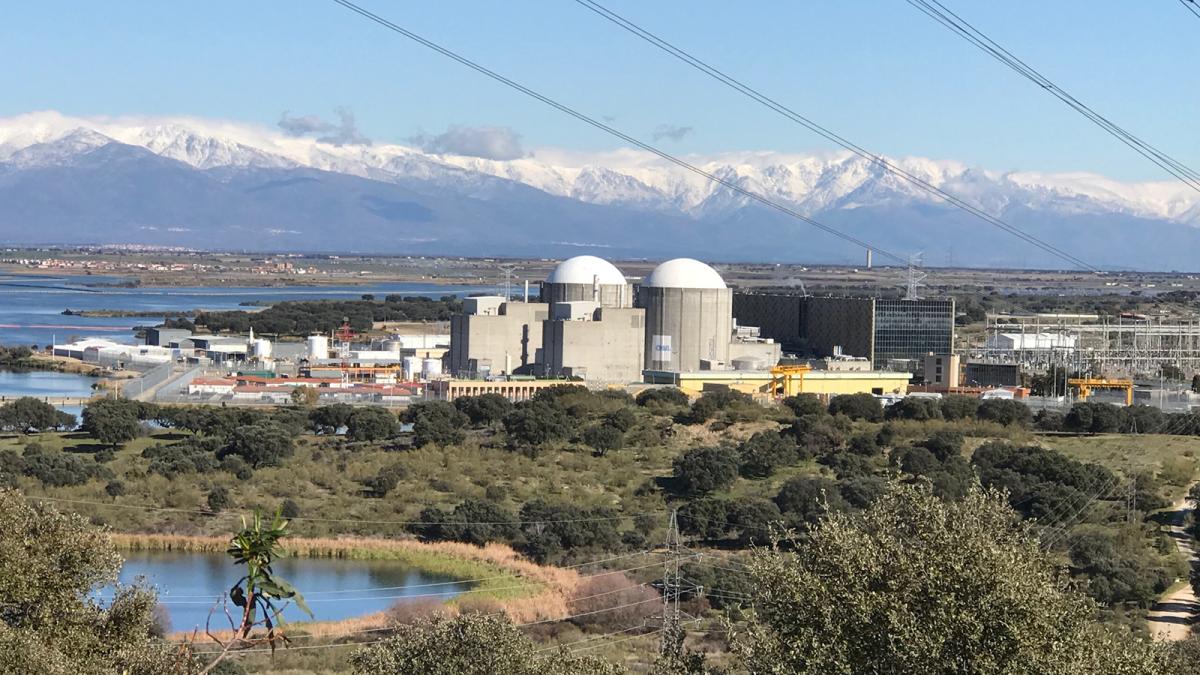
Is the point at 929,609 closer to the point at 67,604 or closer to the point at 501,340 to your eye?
the point at 67,604

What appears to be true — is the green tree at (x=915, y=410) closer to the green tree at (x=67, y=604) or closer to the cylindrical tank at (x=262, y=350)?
the cylindrical tank at (x=262, y=350)

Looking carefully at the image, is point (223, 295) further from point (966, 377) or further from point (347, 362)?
point (966, 377)

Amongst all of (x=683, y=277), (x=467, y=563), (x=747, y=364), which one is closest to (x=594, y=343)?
(x=683, y=277)

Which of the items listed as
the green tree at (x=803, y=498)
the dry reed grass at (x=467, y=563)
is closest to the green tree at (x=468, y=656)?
the dry reed grass at (x=467, y=563)

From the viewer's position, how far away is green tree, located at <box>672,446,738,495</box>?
107ft

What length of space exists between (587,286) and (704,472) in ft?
82.1

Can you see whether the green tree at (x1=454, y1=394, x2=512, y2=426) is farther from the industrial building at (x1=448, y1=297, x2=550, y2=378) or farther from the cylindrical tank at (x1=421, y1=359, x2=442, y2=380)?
the cylindrical tank at (x1=421, y1=359, x2=442, y2=380)

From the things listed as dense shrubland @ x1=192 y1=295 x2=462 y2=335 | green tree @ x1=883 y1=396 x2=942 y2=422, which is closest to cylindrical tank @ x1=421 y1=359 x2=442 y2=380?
green tree @ x1=883 y1=396 x2=942 y2=422

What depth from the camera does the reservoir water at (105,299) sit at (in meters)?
90.6

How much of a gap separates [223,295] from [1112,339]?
8692cm

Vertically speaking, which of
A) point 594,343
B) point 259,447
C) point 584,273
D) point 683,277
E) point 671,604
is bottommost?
point 671,604

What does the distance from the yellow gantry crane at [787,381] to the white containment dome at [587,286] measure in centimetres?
741

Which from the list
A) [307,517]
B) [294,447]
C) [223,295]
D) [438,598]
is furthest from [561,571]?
[223,295]

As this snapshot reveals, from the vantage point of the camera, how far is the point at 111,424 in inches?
1527
